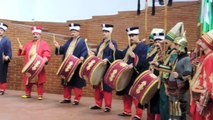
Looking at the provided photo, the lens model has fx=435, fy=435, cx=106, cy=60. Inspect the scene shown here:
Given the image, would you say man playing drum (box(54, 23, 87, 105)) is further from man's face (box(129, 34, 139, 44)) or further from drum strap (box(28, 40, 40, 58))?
man's face (box(129, 34, 139, 44))

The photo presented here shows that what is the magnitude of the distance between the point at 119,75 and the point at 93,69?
2.41ft

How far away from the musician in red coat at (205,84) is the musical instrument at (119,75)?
189cm

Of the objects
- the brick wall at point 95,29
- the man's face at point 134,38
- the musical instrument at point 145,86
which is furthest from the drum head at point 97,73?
the brick wall at point 95,29

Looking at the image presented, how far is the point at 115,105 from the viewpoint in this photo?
26.8ft

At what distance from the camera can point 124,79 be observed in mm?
6473

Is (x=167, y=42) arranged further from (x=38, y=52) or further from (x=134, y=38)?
(x=38, y=52)

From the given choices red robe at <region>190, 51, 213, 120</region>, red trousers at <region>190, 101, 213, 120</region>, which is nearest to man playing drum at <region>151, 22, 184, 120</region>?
red trousers at <region>190, 101, 213, 120</region>

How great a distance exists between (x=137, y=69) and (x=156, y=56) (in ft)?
1.94

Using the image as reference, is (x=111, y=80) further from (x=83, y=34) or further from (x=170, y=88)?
(x=83, y=34)

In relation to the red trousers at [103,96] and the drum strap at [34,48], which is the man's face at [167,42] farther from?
the drum strap at [34,48]

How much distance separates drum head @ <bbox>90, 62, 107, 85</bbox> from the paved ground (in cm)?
52

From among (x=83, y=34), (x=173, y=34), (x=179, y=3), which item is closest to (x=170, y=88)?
(x=173, y=34)

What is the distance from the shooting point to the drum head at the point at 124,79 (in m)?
6.40

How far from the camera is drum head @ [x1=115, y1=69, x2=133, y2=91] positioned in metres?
6.40
